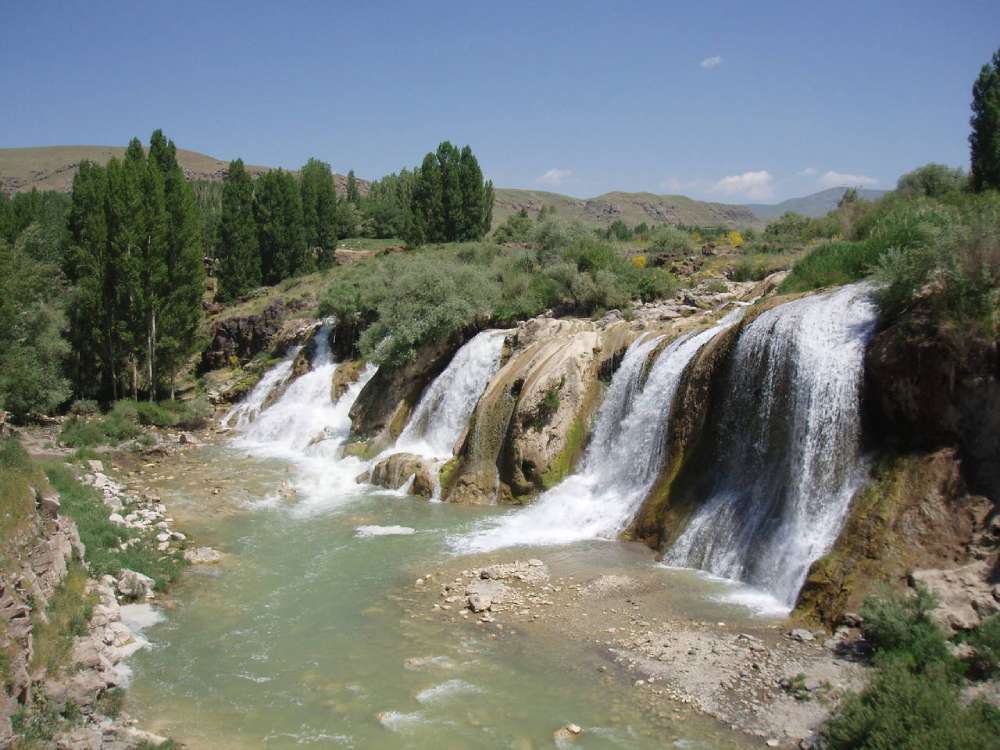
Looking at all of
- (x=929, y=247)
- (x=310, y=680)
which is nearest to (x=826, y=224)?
(x=929, y=247)

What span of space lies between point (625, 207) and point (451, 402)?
569 feet

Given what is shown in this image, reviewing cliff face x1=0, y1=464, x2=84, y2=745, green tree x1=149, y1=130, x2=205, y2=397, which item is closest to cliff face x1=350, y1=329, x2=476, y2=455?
green tree x1=149, y1=130, x2=205, y2=397

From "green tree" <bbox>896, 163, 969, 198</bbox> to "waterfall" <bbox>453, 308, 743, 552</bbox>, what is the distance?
19677 millimetres

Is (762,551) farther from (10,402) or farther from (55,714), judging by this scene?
(10,402)

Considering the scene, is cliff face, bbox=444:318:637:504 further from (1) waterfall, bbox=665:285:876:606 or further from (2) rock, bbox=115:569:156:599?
(2) rock, bbox=115:569:156:599

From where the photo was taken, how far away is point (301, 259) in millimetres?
46719

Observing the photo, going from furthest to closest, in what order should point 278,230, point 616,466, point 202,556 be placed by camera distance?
point 278,230, point 616,466, point 202,556

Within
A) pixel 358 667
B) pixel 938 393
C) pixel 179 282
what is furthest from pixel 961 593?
pixel 179 282

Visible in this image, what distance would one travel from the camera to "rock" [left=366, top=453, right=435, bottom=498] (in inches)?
715

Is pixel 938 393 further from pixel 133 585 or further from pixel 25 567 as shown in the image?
pixel 133 585

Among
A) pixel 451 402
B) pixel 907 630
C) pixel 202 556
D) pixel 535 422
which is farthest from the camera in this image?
pixel 451 402

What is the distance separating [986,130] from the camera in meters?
26.3

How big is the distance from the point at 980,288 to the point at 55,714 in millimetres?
12962

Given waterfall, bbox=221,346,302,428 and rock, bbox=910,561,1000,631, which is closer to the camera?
rock, bbox=910,561,1000,631
